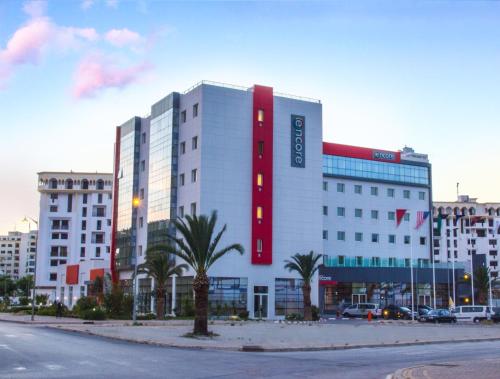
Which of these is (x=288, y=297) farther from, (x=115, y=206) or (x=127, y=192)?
(x=115, y=206)

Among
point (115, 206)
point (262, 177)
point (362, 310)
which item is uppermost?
point (262, 177)

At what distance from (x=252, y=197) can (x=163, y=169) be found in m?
12.0

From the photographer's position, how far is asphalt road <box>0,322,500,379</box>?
17828 mm

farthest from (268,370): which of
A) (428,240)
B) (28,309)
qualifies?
(428,240)

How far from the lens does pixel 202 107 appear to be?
71.0 metres

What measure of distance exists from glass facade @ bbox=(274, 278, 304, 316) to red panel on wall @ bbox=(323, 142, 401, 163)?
23.3 metres

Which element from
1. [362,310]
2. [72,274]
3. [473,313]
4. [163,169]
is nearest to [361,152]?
[362,310]

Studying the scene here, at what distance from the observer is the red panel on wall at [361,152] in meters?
90.9

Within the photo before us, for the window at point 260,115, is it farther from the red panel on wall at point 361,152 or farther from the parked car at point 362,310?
the parked car at point 362,310

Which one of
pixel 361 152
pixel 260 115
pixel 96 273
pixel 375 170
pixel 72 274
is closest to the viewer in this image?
pixel 260 115

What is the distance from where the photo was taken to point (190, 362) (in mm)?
21625

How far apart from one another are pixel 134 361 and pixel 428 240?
80011 millimetres

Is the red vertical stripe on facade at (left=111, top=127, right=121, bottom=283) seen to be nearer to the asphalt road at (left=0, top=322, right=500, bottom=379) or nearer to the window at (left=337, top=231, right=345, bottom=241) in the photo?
the window at (left=337, top=231, right=345, bottom=241)

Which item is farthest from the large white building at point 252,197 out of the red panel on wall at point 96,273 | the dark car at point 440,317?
the dark car at point 440,317
